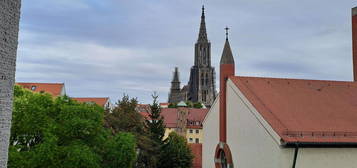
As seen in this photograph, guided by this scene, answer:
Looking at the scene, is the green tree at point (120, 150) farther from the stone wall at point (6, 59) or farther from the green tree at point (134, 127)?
the stone wall at point (6, 59)

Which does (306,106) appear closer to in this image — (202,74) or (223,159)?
(223,159)

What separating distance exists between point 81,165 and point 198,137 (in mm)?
55004

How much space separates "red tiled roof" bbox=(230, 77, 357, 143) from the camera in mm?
14172

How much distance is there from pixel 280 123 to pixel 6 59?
1114 cm

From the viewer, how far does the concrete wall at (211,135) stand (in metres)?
19.5

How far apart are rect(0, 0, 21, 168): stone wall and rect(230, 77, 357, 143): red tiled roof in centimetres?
1030

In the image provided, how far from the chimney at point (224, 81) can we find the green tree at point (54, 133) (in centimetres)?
708

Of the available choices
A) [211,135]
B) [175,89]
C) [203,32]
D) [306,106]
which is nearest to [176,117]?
[211,135]

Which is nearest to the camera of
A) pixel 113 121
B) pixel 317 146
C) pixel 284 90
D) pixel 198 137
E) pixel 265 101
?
pixel 317 146

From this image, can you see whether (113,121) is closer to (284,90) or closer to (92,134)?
(92,134)

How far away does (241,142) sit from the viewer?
646 inches

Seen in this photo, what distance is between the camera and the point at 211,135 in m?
20.1

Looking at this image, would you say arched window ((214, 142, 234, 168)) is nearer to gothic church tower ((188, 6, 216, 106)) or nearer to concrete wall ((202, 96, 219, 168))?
concrete wall ((202, 96, 219, 168))

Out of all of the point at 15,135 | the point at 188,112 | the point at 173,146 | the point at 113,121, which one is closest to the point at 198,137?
the point at 188,112
